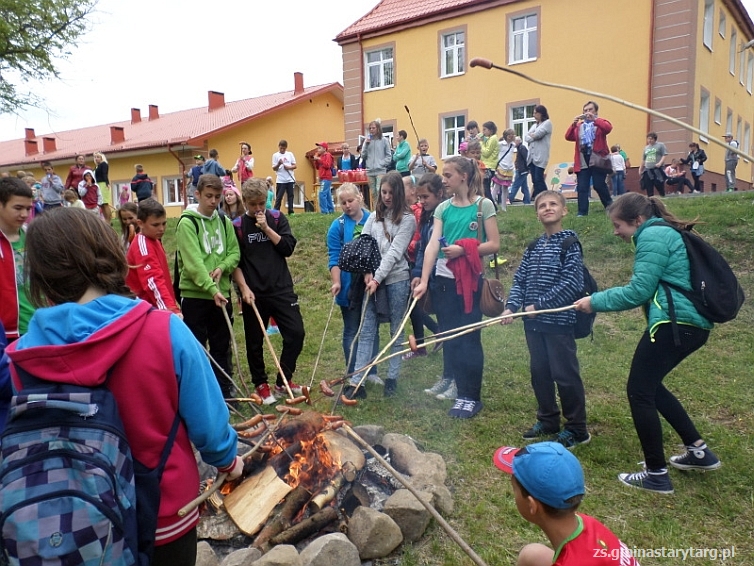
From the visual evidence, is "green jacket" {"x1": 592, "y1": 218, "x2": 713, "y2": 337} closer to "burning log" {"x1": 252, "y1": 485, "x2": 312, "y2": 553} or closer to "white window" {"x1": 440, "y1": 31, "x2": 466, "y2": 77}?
"burning log" {"x1": 252, "y1": 485, "x2": 312, "y2": 553}

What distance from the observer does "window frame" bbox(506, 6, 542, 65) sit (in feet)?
59.0

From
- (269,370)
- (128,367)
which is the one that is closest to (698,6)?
(269,370)

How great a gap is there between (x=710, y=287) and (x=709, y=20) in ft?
61.3

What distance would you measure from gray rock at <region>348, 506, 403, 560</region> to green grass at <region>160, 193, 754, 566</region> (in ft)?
0.38

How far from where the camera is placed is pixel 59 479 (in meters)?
1.52

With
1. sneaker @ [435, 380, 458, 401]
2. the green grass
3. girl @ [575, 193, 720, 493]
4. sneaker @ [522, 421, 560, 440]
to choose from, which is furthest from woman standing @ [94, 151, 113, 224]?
girl @ [575, 193, 720, 493]

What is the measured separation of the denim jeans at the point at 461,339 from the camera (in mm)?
4812

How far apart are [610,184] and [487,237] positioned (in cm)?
1199

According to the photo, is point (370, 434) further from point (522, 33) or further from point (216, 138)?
point (216, 138)

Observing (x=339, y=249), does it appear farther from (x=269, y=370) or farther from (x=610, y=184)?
(x=610, y=184)

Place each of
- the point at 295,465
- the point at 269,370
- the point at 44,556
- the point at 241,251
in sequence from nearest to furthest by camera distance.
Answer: the point at 44,556
the point at 295,465
the point at 241,251
the point at 269,370

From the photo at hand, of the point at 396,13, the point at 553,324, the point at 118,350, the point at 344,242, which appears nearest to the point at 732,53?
the point at 396,13

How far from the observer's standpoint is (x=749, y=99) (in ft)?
79.7

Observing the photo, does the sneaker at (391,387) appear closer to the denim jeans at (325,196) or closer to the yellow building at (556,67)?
the denim jeans at (325,196)
